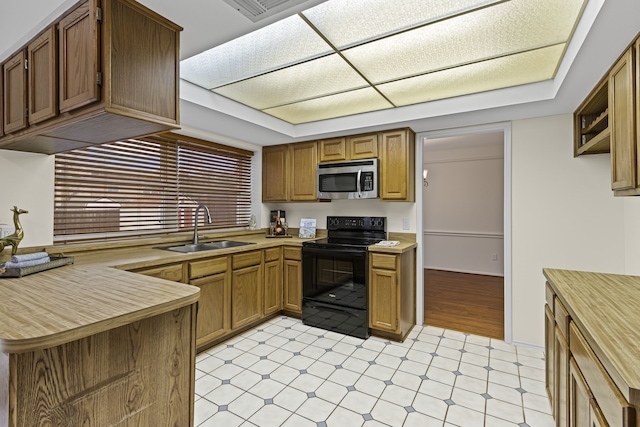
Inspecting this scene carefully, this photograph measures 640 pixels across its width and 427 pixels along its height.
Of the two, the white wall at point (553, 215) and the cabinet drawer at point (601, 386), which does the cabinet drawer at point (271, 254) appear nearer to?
the white wall at point (553, 215)

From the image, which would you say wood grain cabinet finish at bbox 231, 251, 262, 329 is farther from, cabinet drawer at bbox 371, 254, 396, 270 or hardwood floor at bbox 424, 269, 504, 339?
hardwood floor at bbox 424, 269, 504, 339

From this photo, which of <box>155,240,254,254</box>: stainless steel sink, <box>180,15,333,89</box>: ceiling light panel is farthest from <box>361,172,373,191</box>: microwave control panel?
<box>180,15,333,89</box>: ceiling light panel

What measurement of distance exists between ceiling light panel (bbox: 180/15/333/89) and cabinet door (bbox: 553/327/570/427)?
2.06 meters

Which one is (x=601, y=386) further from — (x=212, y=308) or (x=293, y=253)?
(x=293, y=253)

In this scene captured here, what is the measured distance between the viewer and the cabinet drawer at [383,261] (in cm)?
293

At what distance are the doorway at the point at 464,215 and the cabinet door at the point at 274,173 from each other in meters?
2.62

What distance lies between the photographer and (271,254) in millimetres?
3432

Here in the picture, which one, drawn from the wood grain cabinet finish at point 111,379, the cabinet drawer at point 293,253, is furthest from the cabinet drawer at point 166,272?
the cabinet drawer at point 293,253

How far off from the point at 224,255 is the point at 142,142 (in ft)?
4.19

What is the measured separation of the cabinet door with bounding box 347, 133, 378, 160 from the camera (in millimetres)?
3344

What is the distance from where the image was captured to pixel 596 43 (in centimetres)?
156

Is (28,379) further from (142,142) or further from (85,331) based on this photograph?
(142,142)

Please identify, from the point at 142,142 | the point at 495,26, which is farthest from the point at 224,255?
the point at 495,26

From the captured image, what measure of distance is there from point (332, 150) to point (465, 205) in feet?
11.6
